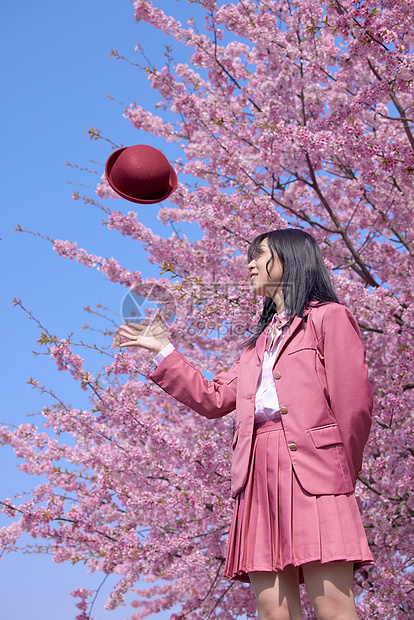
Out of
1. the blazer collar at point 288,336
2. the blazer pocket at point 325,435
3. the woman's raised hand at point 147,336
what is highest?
the woman's raised hand at point 147,336

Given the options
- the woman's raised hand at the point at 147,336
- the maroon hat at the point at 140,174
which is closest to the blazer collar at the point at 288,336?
the woman's raised hand at the point at 147,336

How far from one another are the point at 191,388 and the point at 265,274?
67 centimetres

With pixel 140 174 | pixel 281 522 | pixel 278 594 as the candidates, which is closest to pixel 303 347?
pixel 281 522

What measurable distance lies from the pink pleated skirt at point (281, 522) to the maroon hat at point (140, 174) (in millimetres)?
1687

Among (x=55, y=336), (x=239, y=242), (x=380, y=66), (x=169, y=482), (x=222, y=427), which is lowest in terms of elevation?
(x=169, y=482)

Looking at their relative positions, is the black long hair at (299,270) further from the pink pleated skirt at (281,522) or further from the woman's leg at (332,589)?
the woman's leg at (332,589)

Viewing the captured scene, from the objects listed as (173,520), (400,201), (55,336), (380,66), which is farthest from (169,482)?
(380,66)

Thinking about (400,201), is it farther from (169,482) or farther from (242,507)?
(242,507)

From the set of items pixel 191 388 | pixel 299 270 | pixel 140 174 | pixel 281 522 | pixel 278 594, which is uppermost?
pixel 140 174

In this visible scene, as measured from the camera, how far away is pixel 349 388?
7.68ft

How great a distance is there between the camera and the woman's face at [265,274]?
2775mm

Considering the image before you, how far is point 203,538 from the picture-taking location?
5602mm

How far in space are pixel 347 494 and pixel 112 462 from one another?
4.59m

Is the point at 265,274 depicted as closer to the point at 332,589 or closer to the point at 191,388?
the point at 191,388
